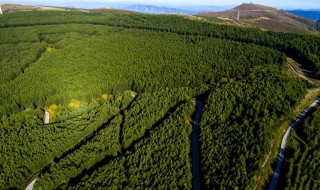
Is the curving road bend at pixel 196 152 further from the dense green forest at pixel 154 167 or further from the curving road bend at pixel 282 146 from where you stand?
the curving road bend at pixel 282 146

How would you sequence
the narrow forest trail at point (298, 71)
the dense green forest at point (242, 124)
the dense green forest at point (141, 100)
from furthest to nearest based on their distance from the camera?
the narrow forest trail at point (298, 71)
the dense green forest at point (141, 100)
the dense green forest at point (242, 124)

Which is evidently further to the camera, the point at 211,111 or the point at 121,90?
the point at 121,90

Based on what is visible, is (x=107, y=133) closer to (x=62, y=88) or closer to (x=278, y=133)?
(x=62, y=88)

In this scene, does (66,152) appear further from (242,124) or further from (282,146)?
(282,146)

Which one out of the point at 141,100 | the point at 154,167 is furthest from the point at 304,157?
the point at 141,100

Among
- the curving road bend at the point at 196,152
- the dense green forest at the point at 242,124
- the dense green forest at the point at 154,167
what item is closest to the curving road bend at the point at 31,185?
the dense green forest at the point at 154,167

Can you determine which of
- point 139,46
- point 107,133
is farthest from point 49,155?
point 139,46

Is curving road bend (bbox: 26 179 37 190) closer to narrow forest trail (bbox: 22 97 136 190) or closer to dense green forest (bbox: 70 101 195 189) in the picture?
narrow forest trail (bbox: 22 97 136 190)
